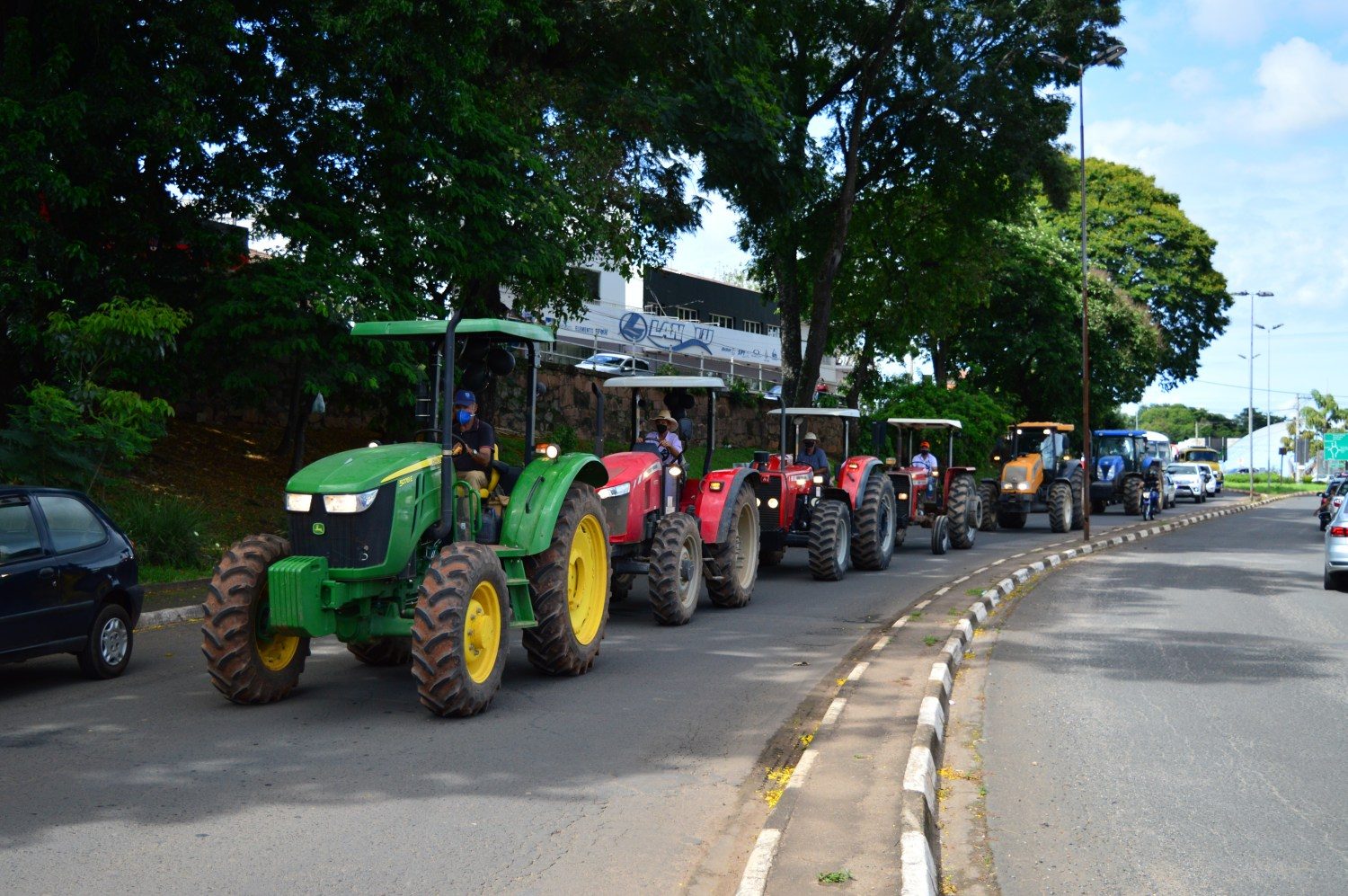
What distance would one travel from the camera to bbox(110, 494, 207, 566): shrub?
1486cm

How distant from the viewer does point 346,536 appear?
25.7 ft

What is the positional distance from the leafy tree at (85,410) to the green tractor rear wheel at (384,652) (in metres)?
5.03

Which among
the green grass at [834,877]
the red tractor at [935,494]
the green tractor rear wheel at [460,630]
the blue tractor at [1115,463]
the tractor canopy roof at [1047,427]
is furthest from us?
the blue tractor at [1115,463]

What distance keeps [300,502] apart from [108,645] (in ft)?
8.56

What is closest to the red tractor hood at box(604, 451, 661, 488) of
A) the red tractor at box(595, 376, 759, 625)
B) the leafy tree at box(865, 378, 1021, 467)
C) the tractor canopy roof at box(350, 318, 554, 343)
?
the red tractor at box(595, 376, 759, 625)

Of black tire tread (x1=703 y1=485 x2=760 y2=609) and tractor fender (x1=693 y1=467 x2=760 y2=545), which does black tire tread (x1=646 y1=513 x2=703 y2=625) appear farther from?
black tire tread (x1=703 y1=485 x2=760 y2=609)

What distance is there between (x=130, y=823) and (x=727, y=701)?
4137mm

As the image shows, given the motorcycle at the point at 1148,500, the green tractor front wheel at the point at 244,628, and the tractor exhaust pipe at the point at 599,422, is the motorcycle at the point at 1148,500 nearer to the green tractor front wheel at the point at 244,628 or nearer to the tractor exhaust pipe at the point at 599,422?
the tractor exhaust pipe at the point at 599,422

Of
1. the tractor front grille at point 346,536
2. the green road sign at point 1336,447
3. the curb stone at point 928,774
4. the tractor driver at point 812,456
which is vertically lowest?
the curb stone at point 928,774

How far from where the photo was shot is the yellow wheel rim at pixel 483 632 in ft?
26.3

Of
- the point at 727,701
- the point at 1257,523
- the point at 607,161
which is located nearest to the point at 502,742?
the point at 727,701

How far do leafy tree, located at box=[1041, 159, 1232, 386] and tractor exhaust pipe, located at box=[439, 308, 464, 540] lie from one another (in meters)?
52.9

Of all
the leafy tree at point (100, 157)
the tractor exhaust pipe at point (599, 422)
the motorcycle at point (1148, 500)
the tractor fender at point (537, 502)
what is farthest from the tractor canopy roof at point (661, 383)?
the motorcycle at point (1148, 500)

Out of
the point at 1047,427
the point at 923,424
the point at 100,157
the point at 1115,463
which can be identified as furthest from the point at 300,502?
the point at 1115,463
